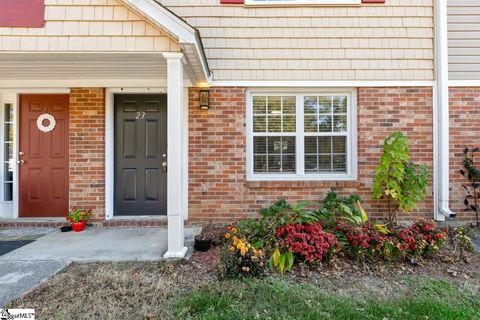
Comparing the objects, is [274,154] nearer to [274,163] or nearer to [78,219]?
[274,163]

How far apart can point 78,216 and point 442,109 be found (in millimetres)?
6008

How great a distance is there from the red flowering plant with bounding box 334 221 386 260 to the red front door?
4.49 metres

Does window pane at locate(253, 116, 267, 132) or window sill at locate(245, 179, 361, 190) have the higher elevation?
window pane at locate(253, 116, 267, 132)

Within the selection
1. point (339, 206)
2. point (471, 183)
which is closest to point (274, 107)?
point (339, 206)

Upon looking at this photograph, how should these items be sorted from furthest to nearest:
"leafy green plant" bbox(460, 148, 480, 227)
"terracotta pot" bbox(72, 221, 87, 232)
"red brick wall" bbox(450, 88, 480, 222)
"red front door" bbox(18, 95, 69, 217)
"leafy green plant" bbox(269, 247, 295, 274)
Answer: "red front door" bbox(18, 95, 69, 217)
"red brick wall" bbox(450, 88, 480, 222)
"leafy green plant" bbox(460, 148, 480, 227)
"terracotta pot" bbox(72, 221, 87, 232)
"leafy green plant" bbox(269, 247, 295, 274)

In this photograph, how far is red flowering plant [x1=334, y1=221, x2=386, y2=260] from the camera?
3.24 meters

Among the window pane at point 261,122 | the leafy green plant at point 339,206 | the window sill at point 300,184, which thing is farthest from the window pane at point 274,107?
the leafy green plant at point 339,206

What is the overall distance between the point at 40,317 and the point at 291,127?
4006mm

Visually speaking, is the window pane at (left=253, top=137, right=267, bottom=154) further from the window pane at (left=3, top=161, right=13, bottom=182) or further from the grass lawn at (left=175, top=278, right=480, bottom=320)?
the window pane at (left=3, top=161, right=13, bottom=182)

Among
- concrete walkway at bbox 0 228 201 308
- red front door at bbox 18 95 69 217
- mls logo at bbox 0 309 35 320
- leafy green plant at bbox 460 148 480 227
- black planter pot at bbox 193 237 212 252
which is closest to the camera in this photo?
mls logo at bbox 0 309 35 320

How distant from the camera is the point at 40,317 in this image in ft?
7.52

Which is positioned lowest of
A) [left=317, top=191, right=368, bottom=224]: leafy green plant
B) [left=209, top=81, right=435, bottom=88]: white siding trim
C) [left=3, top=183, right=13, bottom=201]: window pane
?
[left=317, top=191, right=368, bottom=224]: leafy green plant

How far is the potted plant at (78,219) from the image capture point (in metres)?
4.50

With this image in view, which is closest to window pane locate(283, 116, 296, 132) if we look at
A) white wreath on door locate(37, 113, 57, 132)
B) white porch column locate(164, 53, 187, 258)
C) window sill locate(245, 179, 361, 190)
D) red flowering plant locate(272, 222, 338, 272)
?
window sill locate(245, 179, 361, 190)
